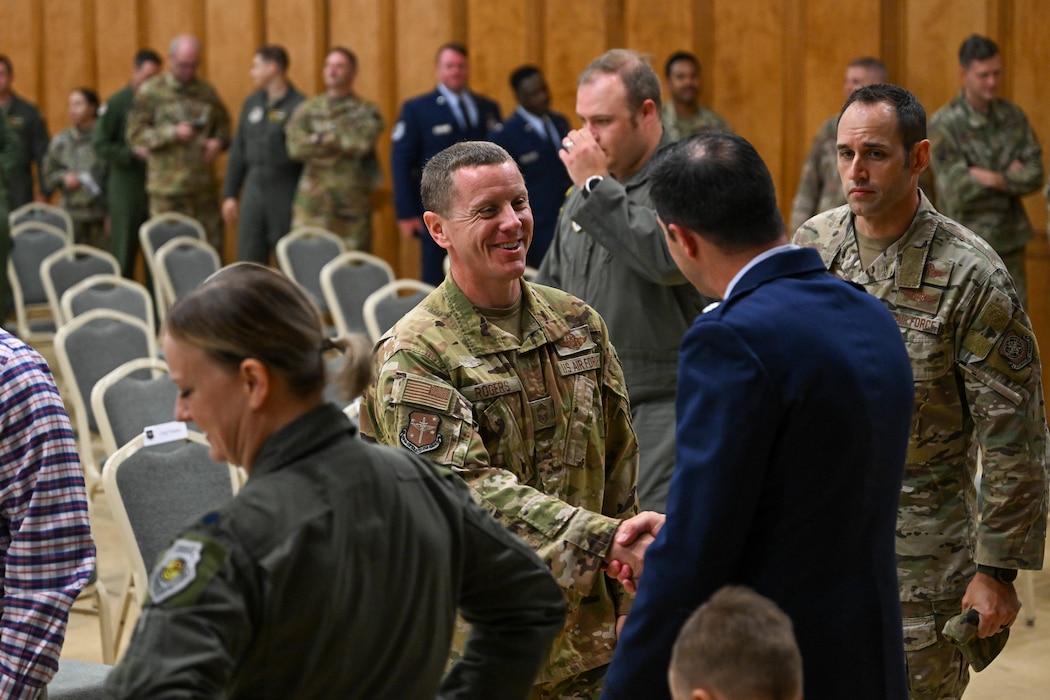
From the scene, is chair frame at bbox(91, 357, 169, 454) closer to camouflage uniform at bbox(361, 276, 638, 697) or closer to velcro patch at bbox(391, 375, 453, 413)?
camouflage uniform at bbox(361, 276, 638, 697)

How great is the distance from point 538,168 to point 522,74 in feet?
2.35

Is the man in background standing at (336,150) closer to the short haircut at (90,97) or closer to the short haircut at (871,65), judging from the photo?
the short haircut at (90,97)

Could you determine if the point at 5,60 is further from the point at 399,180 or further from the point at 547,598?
the point at 547,598

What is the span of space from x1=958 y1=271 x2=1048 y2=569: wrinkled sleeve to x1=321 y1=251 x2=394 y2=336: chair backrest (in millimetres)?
4170

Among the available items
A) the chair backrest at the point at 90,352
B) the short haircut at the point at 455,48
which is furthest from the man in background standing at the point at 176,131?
the chair backrest at the point at 90,352

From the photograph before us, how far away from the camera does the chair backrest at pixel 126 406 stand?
4.39 metres

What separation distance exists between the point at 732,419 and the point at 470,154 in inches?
37.9

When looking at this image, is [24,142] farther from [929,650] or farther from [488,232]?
[929,650]

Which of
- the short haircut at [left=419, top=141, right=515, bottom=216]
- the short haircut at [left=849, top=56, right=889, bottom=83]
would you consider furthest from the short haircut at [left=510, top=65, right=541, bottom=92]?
the short haircut at [left=419, top=141, right=515, bottom=216]

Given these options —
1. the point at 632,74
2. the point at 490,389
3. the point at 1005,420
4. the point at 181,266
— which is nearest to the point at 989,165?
the point at 632,74

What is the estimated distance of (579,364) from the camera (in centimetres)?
258

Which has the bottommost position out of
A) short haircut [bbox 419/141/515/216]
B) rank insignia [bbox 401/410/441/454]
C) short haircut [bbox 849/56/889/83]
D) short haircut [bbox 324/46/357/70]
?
rank insignia [bbox 401/410/441/454]

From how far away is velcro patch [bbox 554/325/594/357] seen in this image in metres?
2.58

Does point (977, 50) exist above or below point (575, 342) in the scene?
above
